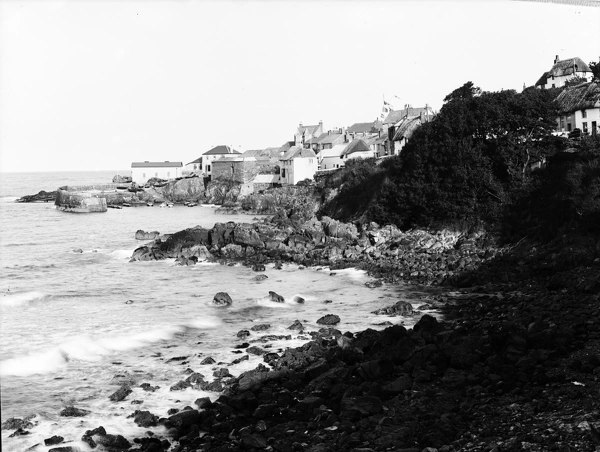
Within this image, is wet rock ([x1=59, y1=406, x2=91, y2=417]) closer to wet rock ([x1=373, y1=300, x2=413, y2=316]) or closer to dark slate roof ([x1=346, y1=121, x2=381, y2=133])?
wet rock ([x1=373, y1=300, x2=413, y2=316])

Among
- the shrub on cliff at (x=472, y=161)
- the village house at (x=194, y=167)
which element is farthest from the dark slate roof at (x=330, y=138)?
the shrub on cliff at (x=472, y=161)

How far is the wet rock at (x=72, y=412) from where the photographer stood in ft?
51.9

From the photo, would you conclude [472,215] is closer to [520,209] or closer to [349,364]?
[520,209]

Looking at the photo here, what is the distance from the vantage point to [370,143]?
84.9 m

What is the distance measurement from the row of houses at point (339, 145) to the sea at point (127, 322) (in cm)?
2624

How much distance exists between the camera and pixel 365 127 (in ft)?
328

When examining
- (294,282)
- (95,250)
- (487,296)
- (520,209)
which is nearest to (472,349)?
(487,296)

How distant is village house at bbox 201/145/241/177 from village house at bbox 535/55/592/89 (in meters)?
53.5

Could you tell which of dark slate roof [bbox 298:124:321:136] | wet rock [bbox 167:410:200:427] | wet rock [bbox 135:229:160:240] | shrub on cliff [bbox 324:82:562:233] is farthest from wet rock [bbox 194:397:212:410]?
dark slate roof [bbox 298:124:321:136]

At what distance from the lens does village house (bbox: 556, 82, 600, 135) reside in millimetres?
46969

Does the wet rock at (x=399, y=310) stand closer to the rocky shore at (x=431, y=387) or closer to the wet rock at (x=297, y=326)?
the rocky shore at (x=431, y=387)

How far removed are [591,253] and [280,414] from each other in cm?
1979

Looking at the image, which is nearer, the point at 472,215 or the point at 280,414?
the point at 280,414

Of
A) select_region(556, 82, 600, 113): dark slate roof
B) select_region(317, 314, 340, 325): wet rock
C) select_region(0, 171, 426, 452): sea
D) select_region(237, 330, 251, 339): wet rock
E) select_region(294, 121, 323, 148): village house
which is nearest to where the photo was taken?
select_region(0, 171, 426, 452): sea
